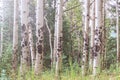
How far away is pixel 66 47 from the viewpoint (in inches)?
967

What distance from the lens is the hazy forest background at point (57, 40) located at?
18.0ft

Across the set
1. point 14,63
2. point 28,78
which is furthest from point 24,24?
point 28,78

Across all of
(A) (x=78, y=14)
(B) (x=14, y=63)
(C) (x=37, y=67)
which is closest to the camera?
(C) (x=37, y=67)

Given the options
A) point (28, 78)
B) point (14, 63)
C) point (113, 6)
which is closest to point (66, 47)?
point (113, 6)

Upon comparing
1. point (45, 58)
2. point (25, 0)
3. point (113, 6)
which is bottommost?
point (45, 58)

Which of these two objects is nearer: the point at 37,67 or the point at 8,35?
the point at 37,67

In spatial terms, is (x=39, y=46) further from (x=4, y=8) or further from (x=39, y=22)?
(x=4, y=8)

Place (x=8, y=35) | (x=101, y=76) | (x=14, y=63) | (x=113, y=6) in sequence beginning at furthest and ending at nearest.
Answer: (x=8, y=35)
(x=113, y=6)
(x=14, y=63)
(x=101, y=76)

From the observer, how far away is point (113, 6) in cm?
2630

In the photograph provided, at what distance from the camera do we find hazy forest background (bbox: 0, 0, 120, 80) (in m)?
5.48

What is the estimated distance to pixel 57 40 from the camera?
10164mm

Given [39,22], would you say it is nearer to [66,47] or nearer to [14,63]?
[14,63]

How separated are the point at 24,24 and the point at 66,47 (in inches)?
611

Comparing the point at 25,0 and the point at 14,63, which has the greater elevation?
the point at 25,0
